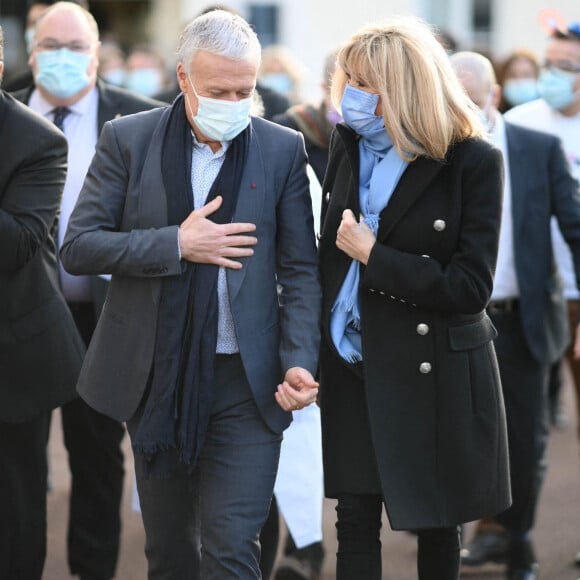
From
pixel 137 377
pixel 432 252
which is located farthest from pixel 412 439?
pixel 137 377

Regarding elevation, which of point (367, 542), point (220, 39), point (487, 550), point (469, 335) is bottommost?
point (487, 550)

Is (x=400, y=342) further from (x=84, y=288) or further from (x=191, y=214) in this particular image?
(x=84, y=288)

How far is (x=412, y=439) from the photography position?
4148 millimetres

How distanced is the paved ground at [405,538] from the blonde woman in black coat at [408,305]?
5.23ft

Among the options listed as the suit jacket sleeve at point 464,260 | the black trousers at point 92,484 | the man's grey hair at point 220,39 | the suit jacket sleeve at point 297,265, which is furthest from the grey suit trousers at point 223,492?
the black trousers at point 92,484

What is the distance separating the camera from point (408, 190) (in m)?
4.07

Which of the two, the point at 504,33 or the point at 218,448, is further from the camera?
the point at 504,33

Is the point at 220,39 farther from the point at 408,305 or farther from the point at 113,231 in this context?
the point at 408,305

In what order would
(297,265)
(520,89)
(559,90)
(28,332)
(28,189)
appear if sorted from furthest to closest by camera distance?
1. (520,89)
2. (559,90)
3. (28,332)
4. (28,189)
5. (297,265)

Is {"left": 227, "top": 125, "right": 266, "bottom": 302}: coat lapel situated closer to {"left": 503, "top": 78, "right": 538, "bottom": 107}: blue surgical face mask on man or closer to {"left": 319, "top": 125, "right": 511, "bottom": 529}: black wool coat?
{"left": 319, "top": 125, "right": 511, "bottom": 529}: black wool coat

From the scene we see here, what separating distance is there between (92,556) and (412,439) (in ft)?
5.85

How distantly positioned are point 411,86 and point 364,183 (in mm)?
362

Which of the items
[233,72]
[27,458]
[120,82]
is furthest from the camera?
[120,82]

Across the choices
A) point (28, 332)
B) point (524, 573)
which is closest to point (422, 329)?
point (28, 332)
